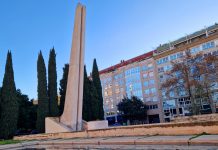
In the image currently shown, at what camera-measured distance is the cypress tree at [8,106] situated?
2520 cm

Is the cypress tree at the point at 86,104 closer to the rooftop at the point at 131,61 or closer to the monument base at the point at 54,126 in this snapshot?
the monument base at the point at 54,126

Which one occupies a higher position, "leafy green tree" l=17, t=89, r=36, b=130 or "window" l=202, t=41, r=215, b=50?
"window" l=202, t=41, r=215, b=50

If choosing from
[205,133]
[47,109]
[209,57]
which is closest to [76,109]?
[47,109]

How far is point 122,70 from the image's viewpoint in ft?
237

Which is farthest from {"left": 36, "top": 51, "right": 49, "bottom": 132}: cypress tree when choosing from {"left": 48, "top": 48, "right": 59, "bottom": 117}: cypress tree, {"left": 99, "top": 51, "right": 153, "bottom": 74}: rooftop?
Result: {"left": 99, "top": 51, "right": 153, "bottom": 74}: rooftop

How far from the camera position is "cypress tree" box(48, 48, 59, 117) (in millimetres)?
29156

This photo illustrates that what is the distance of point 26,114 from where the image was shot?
31.8 m

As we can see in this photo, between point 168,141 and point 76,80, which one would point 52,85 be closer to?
point 76,80

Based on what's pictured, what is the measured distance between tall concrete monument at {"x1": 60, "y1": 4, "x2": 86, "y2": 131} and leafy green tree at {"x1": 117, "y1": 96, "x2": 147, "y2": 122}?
1668 inches

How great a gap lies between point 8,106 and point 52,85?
6247 mm

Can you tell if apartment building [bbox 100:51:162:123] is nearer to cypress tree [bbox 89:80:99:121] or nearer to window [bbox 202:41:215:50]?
window [bbox 202:41:215:50]

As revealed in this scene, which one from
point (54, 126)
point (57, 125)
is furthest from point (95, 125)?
point (54, 126)

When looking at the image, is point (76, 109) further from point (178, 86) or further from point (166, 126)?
point (178, 86)

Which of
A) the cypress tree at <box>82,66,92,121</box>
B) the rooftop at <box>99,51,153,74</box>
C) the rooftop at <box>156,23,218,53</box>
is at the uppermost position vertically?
the rooftop at <box>156,23,218,53</box>
